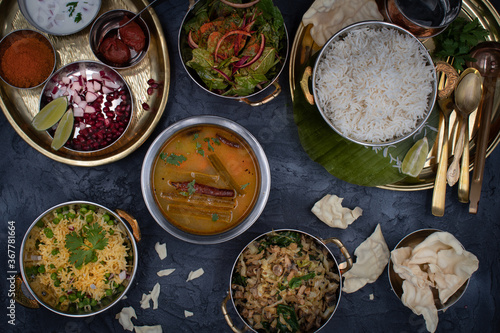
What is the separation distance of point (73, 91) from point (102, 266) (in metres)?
1.18

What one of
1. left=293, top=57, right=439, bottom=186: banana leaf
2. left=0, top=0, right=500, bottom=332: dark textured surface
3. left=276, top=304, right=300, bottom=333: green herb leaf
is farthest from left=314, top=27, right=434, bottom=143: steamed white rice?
left=276, top=304, right=300, bottom=333: green herb leaf

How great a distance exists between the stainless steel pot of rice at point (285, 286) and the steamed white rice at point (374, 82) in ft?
2.69

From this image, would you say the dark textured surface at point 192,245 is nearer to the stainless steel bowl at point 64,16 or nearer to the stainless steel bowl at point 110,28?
the stainless steel bowl at point 110,28

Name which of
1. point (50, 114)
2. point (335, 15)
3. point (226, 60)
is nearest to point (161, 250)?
point (50, 114)

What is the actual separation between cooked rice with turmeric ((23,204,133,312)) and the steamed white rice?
1.62m

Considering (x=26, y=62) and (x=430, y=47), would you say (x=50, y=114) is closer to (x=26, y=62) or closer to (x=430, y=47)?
(x=26, y=62)

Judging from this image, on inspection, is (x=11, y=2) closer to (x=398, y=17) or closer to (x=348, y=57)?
(x=348, y=57)

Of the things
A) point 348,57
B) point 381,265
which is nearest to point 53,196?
point 348,57

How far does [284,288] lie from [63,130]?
1762 mm

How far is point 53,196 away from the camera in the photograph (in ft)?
7.60

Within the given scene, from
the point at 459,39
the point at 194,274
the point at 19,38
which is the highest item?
the point at 19,38

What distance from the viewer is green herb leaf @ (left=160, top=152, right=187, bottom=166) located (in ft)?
7.20

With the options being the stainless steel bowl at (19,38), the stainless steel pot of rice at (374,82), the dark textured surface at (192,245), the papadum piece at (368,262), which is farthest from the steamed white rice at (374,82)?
the stainless steel bowl at (19,38)

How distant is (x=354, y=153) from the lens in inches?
85.0
